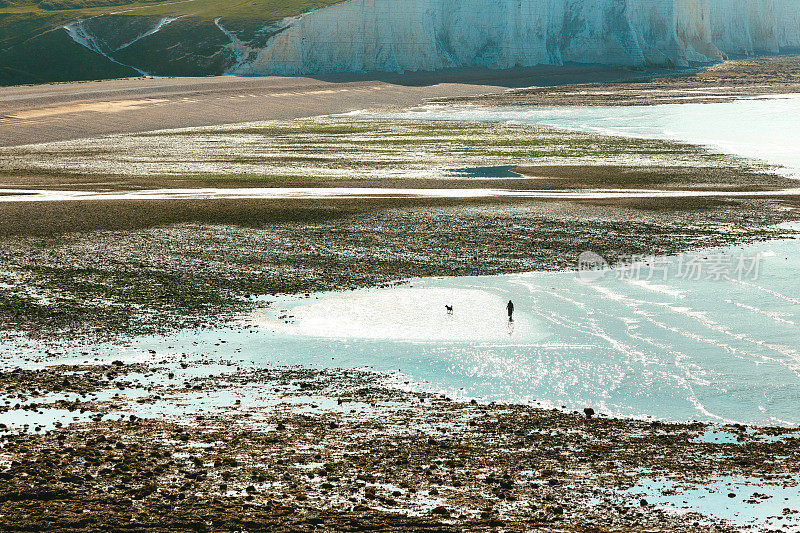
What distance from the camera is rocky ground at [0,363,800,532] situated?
32.8ft

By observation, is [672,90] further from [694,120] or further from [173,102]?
[173,102]

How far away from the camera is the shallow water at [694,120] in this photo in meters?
51.1

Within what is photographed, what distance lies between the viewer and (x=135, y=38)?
379 feet

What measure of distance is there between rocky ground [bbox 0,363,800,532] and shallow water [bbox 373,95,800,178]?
101 feet

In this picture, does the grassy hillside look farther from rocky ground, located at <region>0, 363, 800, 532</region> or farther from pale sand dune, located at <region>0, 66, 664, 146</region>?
rocky ground, located at <region>0, 363, 800, 532</region>

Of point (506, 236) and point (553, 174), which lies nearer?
point (506, 236)

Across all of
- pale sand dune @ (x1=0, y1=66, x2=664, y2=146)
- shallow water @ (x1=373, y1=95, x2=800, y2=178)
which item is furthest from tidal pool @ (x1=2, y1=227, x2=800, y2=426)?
pale sand dune @ (x1=0, y1=66, x2=664, y2=146)

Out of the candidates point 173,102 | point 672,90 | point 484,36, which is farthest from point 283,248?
point 484,36

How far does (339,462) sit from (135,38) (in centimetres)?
11403

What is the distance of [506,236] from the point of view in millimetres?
27422

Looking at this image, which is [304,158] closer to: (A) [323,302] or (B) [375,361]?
(A) [323,302]

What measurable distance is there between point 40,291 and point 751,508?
16.9m

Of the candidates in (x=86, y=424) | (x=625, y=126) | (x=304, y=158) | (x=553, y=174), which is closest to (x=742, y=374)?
(x=86, y=424)

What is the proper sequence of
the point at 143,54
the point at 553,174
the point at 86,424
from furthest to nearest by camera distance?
the point at 143,54
the point at 553,174
the point at 86,424
